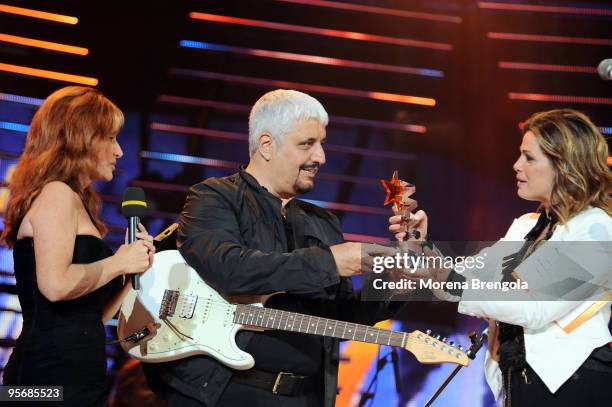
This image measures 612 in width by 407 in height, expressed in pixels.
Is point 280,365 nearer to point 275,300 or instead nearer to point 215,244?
point 275,300

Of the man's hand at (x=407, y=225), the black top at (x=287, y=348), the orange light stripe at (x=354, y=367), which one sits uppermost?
the man's hand at (x=407, y=225)

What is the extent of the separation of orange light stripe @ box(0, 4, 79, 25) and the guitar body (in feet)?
7.00

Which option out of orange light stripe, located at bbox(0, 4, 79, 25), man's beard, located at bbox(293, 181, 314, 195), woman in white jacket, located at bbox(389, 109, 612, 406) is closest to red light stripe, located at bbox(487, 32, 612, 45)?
woman in white jacket, located at bbox(389, 109, 612, 406)

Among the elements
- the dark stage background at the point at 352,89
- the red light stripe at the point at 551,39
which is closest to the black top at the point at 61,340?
the dark stage background at the point at 352,89

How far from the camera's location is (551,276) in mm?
2723

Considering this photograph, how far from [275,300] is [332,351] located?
314 mm

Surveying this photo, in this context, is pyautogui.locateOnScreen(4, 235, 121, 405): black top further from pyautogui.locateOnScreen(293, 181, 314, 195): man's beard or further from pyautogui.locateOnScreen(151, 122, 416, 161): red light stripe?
pyautogui.locateOnScreen(151, 122, 416, 161): red light stripe

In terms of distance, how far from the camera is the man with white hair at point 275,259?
8.82ft

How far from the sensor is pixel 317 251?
2.70 m

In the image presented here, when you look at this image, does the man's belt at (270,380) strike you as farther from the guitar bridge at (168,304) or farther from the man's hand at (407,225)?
the man's hand at (407,225)

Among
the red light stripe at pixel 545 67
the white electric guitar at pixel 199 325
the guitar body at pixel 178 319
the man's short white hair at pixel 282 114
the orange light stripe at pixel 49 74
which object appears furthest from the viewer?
the red light stripe at pixel 545 67

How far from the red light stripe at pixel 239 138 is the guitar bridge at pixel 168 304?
174 cm

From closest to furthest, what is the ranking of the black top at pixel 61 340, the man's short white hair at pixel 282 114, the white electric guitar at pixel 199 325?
the black top at pixel 61 340 → the white electric guitar at pixel 199 325 → the man's short white hair at pixel 282 114

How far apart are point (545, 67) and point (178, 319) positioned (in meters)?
2.92
